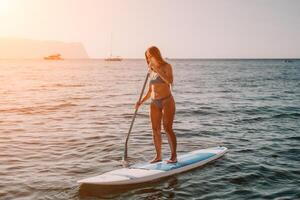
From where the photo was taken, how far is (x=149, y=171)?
8.20 metres

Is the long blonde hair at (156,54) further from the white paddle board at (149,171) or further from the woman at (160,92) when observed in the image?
the white paddle board at (149,171)

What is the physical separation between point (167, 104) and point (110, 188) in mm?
2099

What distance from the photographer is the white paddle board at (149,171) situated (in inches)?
300

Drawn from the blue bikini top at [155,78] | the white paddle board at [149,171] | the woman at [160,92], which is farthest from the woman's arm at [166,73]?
the white paddle board at [149,171]

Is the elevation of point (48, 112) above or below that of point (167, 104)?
below

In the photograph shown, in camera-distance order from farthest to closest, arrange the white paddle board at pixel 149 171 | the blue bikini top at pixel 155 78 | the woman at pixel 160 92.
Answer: the blue bikini top at pixel 155 78, the woman at pixel 160 92, the white paddle board at pixel 149 171

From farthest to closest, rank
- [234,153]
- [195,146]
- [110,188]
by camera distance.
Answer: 1. [195,146]
2. [234,153]
3. [110,188]

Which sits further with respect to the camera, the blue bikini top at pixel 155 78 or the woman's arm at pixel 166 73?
the blue bikini top at pixel 155 78

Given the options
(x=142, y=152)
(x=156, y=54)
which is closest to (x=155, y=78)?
(x=156, y=54)

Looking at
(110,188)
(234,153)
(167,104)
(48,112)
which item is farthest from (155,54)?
(48,112)

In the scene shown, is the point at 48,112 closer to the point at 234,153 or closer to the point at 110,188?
the point at 234,153

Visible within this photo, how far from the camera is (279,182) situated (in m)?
8.35

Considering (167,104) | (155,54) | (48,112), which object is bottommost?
(48,112)

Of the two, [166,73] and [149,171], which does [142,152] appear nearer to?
[149,171]
